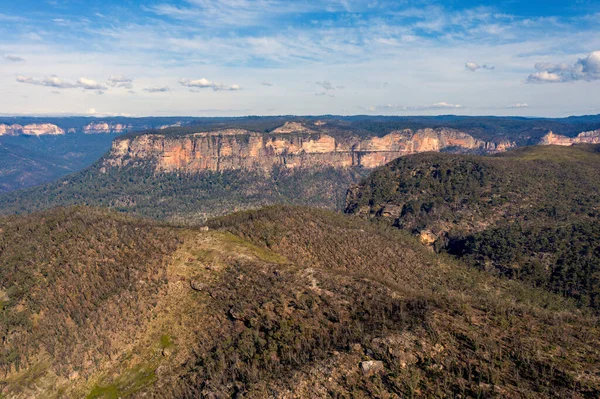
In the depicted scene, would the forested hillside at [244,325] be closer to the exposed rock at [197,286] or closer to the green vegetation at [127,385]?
the green vegetation at [127,385]

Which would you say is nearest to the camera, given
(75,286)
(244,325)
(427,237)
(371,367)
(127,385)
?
(371,367)

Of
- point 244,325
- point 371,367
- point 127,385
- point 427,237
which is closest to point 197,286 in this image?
point 244,325

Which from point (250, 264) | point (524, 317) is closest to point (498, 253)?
point (524, 317)

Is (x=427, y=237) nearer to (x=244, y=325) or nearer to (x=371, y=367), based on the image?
(x=244, y=325)

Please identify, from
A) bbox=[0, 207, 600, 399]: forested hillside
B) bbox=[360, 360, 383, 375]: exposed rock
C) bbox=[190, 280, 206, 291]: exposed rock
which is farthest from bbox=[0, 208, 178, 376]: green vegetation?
bbox=[360, 360, 383, 375]: exposed rock

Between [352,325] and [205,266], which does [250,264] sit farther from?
[352,325]

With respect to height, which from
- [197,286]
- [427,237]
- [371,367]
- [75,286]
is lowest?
[427,237]

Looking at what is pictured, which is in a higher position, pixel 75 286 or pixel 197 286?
pixel 197 286

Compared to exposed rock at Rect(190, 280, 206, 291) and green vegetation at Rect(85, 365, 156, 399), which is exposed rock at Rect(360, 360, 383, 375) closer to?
green vegetation at Rect(85, 365, 156, 399)

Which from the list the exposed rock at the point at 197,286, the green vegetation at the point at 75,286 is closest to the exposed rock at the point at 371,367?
the exposed rock at the point at 197,286

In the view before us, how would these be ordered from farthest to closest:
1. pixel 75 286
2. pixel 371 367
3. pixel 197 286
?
pixel 75 286, pixel 197 286, pixel 371 367
